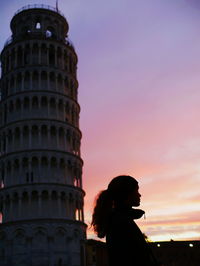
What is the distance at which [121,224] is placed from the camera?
4.18m

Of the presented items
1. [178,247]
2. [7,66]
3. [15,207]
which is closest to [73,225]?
[15,207]

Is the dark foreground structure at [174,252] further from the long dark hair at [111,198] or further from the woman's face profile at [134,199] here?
the woman's face profile at [134,199]

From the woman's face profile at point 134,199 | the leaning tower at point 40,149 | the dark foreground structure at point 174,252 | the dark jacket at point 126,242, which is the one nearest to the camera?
the dark jacket at point 126,242

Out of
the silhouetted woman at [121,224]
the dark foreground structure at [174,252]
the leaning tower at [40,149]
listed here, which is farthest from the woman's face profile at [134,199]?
the dark foreground structure at [174,252]

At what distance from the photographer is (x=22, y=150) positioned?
165ft

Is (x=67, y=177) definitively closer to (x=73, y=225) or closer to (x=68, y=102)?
(x=73, y=225)

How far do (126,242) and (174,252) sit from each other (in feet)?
288

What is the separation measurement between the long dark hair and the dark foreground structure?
82504mm

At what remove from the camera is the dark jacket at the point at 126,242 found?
3.94 m

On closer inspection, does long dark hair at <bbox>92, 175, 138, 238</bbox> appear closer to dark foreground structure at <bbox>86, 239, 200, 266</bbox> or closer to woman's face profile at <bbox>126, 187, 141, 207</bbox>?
woman's face profile at <bbox>126, 187, 141, 207</bbox>

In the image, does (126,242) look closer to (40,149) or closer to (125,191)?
(125,191)

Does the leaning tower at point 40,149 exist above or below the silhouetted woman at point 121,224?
above

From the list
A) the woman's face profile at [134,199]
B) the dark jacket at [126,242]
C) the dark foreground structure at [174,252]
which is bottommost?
the dark jacket at [126,242]

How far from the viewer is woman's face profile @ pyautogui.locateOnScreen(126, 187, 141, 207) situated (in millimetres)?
4434
